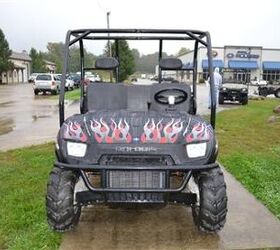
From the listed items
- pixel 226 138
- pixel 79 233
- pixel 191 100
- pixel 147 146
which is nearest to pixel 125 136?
pixel 147 146

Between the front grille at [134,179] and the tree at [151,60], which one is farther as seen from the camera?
the tree at [151,60]

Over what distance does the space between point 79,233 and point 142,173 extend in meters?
1.03

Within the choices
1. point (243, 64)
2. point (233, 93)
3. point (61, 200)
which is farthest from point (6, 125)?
point (243, 64)

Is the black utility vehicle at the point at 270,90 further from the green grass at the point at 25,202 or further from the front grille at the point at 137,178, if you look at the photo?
the front grille at the point at 137,178

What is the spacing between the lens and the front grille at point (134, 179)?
4109 mm

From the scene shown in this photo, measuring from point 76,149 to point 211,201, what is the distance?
52.1 inches

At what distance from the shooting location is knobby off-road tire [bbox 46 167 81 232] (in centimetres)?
429

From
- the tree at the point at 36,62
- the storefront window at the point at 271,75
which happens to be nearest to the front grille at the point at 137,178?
the storefront window at the point at 271,75

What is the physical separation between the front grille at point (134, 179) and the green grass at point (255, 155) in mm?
1891

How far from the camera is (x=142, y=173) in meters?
4.12

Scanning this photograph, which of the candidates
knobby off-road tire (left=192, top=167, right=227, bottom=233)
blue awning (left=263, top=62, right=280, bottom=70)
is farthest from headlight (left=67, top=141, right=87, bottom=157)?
blue awning (left=263, top=62, right=280, bottom=70)

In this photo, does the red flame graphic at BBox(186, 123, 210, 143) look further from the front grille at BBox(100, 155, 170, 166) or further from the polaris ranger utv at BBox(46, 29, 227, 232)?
the front grille at BBox(100, 155, 170, 166)

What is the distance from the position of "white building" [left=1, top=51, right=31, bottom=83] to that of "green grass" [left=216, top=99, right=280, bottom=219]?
62870 mm

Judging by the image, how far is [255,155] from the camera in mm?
8688
